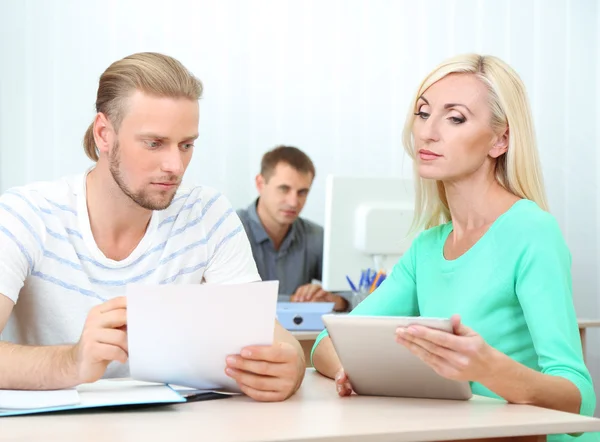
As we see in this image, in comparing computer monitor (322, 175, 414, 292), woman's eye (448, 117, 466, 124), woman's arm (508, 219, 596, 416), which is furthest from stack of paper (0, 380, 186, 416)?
computer monitor (322, 175, 414, 292)

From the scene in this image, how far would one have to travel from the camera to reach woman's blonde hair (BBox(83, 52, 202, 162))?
6.04 ft

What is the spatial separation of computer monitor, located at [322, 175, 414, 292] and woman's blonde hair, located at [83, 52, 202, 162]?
1034mm

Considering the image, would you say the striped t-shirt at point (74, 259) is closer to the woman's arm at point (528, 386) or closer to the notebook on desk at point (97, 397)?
the notebook on desk at point (97, 397)

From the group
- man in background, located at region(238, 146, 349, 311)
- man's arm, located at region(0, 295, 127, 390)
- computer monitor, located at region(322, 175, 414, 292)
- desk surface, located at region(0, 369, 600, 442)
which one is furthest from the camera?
man in background, located at region(238, 146, 349, 311)

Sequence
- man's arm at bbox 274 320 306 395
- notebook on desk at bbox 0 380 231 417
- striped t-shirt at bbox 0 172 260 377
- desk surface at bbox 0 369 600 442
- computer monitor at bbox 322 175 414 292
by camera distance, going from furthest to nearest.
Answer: computer monitor at bbox 322 175 414 292 → striped t-shirt at bbox 0 172 260 377 → man's arm at bbox 274 320 306 395 → notebook on desk at bbox 0 380 231 417 → desk surface at bbox 0 369 600 442

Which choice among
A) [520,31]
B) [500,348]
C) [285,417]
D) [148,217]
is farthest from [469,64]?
[520,31]

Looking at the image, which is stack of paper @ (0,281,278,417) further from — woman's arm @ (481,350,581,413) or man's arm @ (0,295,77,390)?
woman's arm @ (481,350,581,413)

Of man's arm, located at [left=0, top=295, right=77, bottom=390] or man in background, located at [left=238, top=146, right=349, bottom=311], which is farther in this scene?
man in background, located at [left=238, top=146, right=349, bottom=311]

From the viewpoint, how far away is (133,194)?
183 centimetres

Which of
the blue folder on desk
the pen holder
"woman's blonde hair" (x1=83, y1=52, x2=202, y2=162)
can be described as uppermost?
"woman's blonde hair" (x1=83, y1=52, x2=202, y2=162)

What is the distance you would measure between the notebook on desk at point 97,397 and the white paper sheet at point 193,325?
4 cm

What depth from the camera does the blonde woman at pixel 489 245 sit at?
1538 millimetres

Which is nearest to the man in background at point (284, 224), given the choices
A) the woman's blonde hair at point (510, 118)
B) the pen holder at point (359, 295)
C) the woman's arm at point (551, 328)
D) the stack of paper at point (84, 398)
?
the pen holder at point (359, 295)

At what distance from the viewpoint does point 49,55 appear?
13.3 feet
